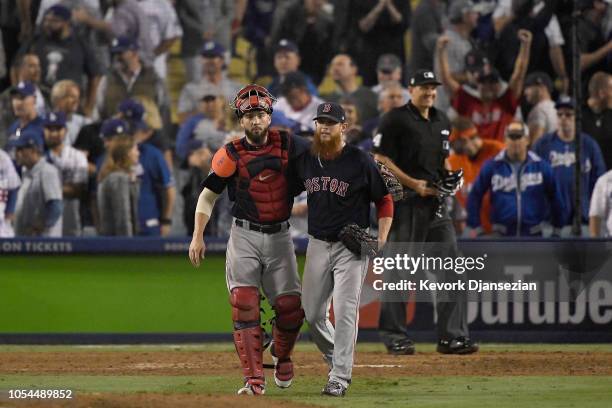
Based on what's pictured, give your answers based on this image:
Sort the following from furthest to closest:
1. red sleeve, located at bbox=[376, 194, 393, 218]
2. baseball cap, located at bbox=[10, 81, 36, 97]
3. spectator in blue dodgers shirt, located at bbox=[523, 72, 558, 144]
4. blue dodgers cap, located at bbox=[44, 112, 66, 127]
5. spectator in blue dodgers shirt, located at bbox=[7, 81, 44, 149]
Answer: baseball cap, located at bbox=[10, 81, 36, 97] → spectator in blue dodgers shirt, located at bbox=[7, 81, 44, 149] → blue dodgers cap, located at bbox=[44, 112, 66, 127] → spectator in blue dodgers shirt, located at bbox=[523, 72, 558, 144] → red sleeve, located at bbox=[376, 194, 393, 218]

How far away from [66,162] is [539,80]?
17.6 feet

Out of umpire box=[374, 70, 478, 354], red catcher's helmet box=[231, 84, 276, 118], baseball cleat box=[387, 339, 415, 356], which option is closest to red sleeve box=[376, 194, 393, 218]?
red catcher's helmet box=[231, 84, 276, 118]

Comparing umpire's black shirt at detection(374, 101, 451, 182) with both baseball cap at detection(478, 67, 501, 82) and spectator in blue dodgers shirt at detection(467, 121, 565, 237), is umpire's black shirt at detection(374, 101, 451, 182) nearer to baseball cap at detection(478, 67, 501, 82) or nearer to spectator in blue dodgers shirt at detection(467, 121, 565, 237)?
spectator in blue dodgers shirt at detection(467, 121, 565, 237)

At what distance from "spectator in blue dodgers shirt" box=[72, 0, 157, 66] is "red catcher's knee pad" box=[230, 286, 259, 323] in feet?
22.4

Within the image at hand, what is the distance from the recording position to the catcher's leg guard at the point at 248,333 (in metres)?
7.63

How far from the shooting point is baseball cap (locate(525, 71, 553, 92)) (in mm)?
13461

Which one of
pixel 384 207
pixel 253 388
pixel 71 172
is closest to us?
pixel 253 388

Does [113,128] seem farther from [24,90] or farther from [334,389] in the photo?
[334,389]

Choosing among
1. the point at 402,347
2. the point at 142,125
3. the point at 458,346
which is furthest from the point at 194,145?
the point at 458,346

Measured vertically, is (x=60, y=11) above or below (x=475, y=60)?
above

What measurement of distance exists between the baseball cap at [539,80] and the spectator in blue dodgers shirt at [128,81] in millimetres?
4156

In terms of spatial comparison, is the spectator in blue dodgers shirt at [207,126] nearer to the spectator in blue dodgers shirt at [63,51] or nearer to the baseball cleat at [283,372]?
the spectator in blue dodgers shirt at [63,51]

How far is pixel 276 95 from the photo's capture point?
1367cm

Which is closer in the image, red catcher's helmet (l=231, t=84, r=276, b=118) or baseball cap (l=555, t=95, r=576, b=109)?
red catcher's helmet (l=231, t=84, r=276, b=118)
